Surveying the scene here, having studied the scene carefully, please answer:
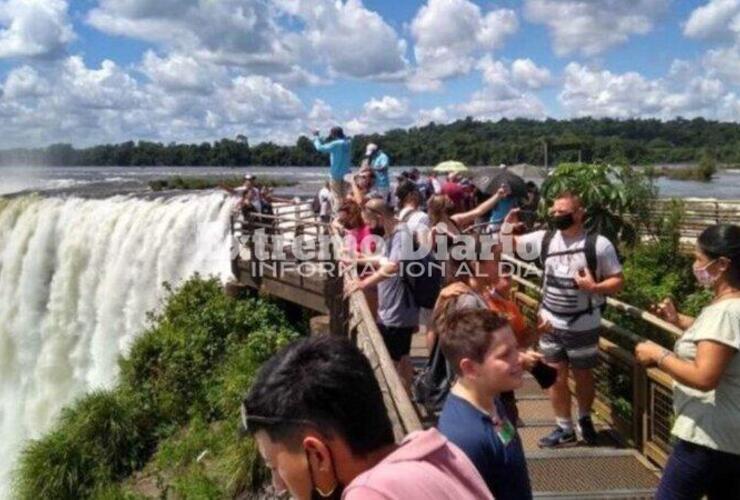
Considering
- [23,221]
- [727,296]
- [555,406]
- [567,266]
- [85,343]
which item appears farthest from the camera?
[23,221]

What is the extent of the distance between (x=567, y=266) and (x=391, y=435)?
3.38 m

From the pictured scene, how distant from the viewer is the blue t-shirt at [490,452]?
249 cm

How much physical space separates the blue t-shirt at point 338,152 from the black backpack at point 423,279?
551 cm

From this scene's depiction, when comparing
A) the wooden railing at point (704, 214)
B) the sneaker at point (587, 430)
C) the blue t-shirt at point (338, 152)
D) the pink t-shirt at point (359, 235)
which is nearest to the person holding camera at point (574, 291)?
the sneaker at point (587, 430)

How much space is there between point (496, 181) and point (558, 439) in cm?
730

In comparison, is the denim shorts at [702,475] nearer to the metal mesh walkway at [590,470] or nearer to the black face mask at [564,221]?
the metal mesh walkway at [590,470]

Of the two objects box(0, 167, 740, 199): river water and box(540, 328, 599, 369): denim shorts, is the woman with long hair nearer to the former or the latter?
box(540, 328, 599, 369): denim shorts

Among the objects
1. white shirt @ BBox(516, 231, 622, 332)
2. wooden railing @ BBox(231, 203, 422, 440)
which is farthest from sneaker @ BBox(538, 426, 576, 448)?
wooden railing @ BBox(231, 203, 422, 440)

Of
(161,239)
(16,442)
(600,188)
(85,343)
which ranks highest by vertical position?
(600,188)

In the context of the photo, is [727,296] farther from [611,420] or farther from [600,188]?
[600,188]

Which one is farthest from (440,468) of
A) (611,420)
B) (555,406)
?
(611,420)

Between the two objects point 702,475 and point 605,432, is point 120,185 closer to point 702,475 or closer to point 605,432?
point 605,432

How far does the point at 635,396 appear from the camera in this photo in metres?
5.09

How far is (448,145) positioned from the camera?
288 feet
